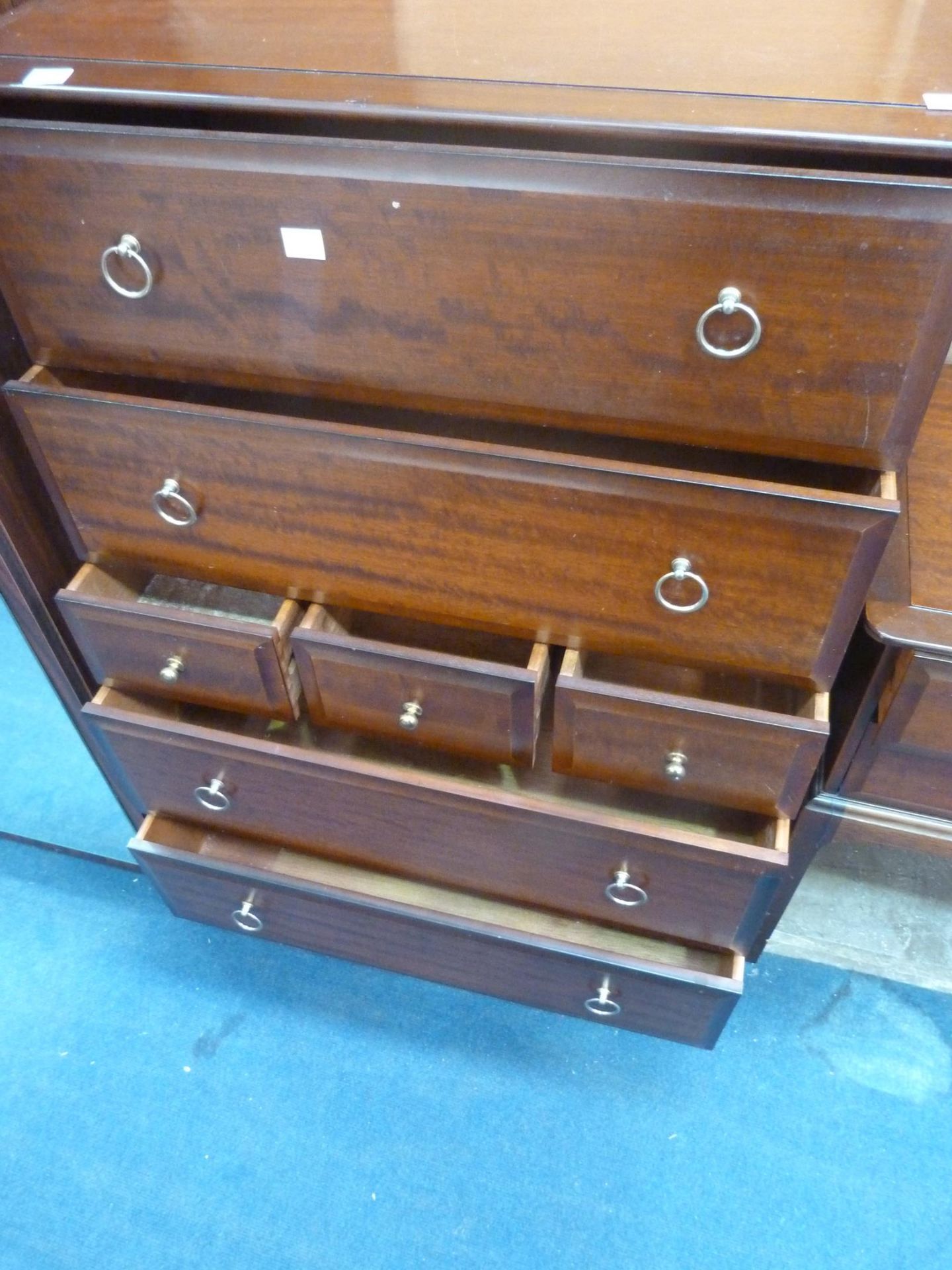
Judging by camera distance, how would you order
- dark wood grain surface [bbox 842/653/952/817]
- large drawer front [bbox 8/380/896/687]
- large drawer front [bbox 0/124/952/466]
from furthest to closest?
dark wood grain surface [bbox 842/653/952/817]
large drawer front [bbox 8/380/896/687]
large drawer front [bbox 0/124/952/466]

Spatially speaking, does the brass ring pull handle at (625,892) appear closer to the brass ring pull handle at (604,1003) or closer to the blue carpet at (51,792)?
the brass ring pull handle at (604,1003)

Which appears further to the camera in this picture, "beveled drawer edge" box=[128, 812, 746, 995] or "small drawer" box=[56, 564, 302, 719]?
"beveled drawer edge" box=[128, 812, 746, 995]

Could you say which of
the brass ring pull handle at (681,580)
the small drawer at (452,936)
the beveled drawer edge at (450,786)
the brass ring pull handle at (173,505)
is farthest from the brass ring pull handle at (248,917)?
the brass ring pull handle at (681,580)

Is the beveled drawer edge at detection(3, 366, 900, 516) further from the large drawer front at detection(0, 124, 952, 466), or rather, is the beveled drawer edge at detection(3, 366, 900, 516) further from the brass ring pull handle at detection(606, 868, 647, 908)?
the brass ring pull handle at detection(606, 868, 647, 908)

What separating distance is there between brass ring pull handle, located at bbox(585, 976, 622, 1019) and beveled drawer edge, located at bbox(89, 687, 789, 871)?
0.60ft

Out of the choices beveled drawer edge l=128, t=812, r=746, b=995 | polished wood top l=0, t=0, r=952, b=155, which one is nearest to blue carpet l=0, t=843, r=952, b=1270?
beveled drawer edge l=128, t=812, r=746, b=995

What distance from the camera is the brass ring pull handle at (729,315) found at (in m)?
0.51

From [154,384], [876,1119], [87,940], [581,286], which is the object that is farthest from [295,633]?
[876,1119]

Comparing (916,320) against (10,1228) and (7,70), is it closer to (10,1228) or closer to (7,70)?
(7,70)

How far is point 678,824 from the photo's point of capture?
0.85 metres

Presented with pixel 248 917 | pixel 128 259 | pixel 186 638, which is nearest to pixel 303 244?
pixel 128 259

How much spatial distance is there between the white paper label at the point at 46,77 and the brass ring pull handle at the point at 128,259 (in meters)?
0.09

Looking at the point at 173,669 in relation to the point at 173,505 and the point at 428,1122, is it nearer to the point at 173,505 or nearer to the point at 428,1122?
the point at 173,505

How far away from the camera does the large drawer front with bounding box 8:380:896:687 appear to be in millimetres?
600
